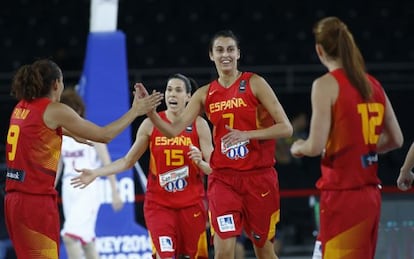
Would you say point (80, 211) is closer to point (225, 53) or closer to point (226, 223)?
point (226, 223)

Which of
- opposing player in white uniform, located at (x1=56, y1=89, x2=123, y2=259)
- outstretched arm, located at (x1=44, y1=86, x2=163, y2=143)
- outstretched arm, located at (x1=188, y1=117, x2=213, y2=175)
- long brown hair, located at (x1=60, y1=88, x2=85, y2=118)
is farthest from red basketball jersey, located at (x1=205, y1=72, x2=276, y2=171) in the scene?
opposing player in white uniform, located at (x1=56, y1=89, x2=123, y2=259)

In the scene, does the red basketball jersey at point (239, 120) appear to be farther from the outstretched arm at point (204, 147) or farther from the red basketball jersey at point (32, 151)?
the red basketball jersey at point (32, 151)

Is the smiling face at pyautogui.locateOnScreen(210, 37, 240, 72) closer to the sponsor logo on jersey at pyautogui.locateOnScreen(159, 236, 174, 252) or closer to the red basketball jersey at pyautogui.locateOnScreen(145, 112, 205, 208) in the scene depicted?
the red basketball jersey at pyautogui.locateOnScreen(145, 112, 205, 208)

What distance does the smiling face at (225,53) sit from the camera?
26.6 feet

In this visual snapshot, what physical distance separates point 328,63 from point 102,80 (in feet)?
19.4

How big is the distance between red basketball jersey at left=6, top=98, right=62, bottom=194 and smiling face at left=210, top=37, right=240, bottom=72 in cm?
169

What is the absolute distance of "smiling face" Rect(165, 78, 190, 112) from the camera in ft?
28.7

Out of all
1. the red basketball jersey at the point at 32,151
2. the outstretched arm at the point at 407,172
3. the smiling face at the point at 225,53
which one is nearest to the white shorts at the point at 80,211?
the smiling face at the point at 225,53

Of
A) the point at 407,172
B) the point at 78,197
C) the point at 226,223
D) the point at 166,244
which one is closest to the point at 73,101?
the point at 78,197

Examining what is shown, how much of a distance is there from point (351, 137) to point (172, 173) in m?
2.74

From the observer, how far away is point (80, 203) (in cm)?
1088

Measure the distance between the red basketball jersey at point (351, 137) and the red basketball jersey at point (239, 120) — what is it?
1.93 m

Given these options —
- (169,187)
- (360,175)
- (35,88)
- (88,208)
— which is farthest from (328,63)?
(88,208)

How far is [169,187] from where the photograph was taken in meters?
8.45
